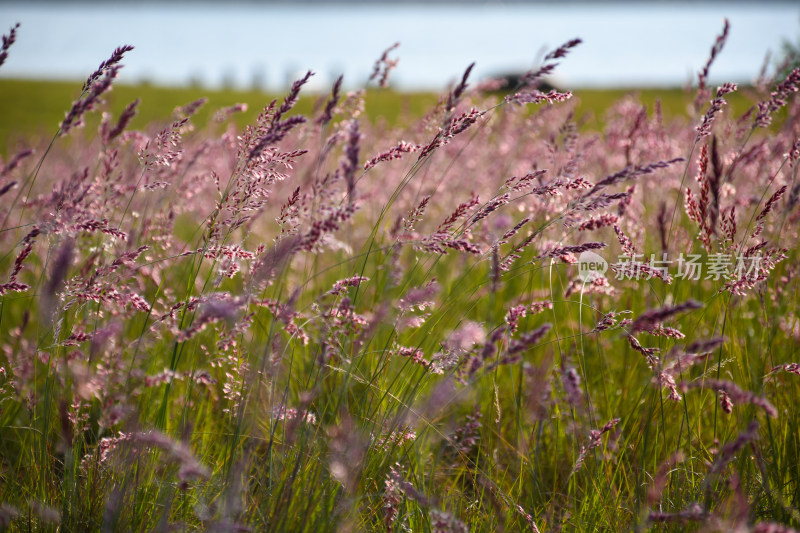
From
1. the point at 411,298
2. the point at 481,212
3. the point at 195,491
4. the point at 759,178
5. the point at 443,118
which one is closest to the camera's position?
the point at 411,298

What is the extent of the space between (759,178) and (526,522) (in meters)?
2.70

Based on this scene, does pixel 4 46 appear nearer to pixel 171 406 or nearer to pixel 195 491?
pixel 171 406

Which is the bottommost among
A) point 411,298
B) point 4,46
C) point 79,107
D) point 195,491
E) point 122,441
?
point 195,491

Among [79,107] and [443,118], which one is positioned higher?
[443,118]

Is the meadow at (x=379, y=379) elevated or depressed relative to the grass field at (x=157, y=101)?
depressed

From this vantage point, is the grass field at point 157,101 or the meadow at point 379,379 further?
the grass field at point 157,101

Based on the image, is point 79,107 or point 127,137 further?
point 127,137

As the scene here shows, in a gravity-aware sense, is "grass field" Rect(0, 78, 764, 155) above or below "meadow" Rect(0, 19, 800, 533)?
above

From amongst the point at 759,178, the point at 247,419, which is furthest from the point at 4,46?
the point at 759,178

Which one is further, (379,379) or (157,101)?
(157,101)

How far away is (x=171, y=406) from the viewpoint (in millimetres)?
2371

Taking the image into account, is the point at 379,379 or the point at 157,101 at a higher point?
the point at 157,101

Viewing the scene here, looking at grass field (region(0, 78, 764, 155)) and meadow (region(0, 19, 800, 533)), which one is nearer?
meadow (region(0, 19, 800, 533))

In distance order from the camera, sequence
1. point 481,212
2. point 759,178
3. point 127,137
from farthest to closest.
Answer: point 759,178
point 127,137
point 481,212
